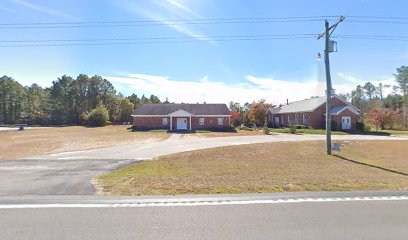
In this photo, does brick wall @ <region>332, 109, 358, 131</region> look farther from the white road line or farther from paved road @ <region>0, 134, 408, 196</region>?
the white road line

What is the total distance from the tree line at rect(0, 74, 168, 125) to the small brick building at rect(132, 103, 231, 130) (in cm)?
2305

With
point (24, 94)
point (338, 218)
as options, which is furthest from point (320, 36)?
point (24, 94)

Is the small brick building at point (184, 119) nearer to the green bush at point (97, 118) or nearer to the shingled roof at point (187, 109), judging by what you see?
the shingled roof at point (187, 109)

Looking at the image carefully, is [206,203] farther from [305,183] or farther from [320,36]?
[320,36]

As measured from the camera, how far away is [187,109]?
1779 inches

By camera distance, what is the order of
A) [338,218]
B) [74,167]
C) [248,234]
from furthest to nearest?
[74,167]
[338,218]
[248,234]

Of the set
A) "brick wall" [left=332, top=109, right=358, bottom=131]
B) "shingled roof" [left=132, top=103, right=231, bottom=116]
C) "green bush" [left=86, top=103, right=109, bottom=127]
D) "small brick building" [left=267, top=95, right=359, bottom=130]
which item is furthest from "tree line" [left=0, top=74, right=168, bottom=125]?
"brick wall" [left=332, top=109, right=358, bottom=131]

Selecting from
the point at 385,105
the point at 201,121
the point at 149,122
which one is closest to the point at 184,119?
the point at 201,121

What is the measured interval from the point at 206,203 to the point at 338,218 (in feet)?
9.04

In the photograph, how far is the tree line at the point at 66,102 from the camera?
66.6 metres

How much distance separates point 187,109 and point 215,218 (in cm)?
3980

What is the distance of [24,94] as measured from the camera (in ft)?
258

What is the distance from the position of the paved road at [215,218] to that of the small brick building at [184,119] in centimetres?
3549

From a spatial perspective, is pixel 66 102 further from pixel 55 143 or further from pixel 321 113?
pixel 321 113
